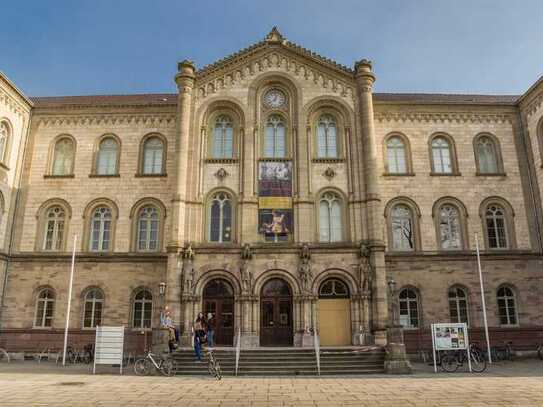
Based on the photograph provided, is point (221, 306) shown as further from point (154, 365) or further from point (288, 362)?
point (154, 365)

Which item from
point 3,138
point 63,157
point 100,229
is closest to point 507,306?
point 100,229

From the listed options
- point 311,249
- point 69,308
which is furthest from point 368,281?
point 69,308

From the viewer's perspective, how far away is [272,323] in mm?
24578

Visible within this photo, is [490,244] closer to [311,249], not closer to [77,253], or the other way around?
[311,249]

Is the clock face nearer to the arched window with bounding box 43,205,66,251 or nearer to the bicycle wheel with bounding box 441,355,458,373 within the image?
the arched window with bounding box 43,205,66,251

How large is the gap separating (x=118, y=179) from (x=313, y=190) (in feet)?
39.6

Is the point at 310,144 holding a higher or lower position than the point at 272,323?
higher

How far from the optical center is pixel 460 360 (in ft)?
70.5

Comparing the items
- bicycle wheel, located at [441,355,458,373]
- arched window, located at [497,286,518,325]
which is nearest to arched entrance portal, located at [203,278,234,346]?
bicycle wheel, located at [441,355,458,373]

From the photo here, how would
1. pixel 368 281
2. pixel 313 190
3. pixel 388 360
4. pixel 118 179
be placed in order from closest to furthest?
pixel 388 360 → pixel 368 281 → pixel 313 190 → pixel 118 179

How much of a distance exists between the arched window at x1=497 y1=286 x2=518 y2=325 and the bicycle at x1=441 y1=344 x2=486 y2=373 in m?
4.32

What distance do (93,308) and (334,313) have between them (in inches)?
544

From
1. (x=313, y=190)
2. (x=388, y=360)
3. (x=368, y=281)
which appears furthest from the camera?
(x=313, y=190)

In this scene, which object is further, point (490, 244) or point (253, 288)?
point (490, 244)
